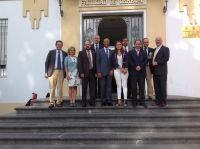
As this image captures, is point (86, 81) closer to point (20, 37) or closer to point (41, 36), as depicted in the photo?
point (41, 36)

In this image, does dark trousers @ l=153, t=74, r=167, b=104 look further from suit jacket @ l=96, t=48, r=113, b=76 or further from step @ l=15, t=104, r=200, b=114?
suit jacket @ l=96, t=48, r=113, b=76

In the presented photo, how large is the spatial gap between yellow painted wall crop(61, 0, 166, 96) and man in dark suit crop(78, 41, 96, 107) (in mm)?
2192

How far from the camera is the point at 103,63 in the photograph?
6109mm

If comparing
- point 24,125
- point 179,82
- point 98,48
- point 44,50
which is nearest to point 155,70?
point 98,48

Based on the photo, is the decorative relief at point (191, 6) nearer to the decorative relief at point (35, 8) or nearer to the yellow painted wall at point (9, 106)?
the decorative relief at point (35, 8)

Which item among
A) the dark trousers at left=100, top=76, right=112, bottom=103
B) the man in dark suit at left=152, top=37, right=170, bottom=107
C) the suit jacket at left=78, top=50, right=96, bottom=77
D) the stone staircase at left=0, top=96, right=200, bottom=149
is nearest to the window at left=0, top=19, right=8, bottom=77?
the stone staircase at left=0, top=96, right=200, bottom=149

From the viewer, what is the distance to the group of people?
5.98 metres

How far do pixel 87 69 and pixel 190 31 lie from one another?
4.16m

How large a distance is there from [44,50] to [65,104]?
277 centimetres

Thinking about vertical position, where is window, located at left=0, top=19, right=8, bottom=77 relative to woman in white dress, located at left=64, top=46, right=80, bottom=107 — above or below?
above

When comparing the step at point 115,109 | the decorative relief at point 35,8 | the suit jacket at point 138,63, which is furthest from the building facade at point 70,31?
the suit jacket at point 138,63

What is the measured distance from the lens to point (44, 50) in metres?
8.35

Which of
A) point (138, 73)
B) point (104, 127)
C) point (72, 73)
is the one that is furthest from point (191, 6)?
point (104, 127)

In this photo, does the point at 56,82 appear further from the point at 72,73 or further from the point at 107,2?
the point at 107,2
